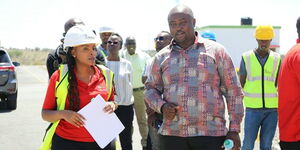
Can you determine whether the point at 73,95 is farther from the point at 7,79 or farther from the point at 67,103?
the point at 7,79

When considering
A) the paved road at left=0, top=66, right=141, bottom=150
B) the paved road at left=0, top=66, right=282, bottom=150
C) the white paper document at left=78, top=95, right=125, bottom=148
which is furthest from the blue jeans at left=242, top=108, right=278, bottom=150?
the white paper document at left=78, top=95, right=125, bottom=148

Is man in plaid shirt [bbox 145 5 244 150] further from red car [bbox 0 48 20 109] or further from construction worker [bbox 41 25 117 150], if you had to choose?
red car [bbox 0 48 20 109]

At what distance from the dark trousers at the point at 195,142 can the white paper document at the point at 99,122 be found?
48 cm

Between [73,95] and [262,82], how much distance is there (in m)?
3.20

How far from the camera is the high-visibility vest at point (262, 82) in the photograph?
567 centimetres

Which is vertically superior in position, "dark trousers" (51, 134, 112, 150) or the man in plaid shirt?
the man in plaid shirt

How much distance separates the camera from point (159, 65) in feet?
11.7

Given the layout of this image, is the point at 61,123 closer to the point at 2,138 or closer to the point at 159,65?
the point at 159,65

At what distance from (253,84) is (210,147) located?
269 centimetres

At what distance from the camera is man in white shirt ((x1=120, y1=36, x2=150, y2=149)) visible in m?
6.81

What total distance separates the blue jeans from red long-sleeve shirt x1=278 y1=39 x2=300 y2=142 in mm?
1865

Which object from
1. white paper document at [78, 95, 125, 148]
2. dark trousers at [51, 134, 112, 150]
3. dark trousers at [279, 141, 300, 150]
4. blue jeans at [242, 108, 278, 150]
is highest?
white paper document at [78, 95, 125, 148]

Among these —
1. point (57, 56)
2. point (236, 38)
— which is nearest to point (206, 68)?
point (57, 56)

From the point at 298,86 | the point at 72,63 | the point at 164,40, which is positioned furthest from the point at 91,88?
the point at 164,40
